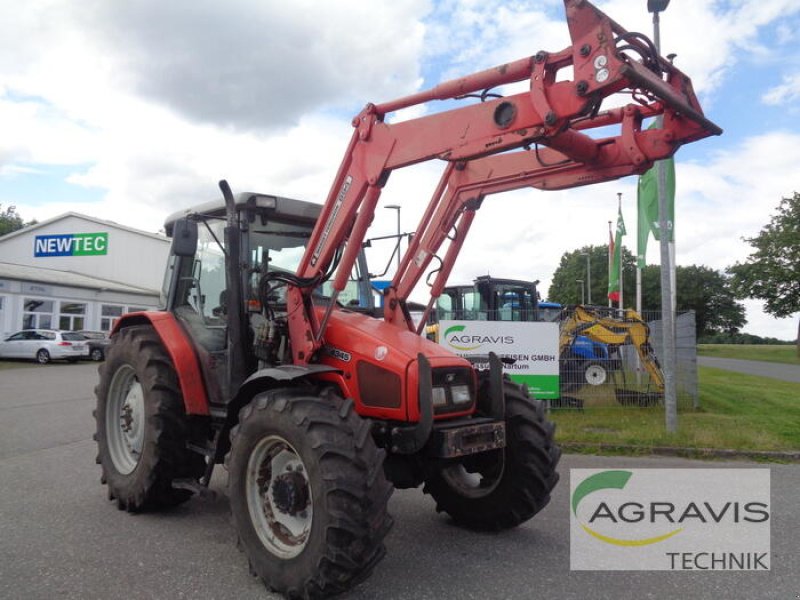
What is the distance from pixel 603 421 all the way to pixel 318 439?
7867 mm

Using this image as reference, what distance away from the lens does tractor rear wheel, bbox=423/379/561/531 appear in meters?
4.66

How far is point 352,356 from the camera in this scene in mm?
4402

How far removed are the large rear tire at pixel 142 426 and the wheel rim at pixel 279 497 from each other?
131cm

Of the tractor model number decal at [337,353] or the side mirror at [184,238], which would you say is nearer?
the tractor model number decal at [337,353]

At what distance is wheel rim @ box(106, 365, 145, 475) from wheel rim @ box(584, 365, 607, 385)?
807 cm

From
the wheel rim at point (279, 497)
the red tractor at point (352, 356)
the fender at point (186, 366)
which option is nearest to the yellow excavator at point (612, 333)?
the red tractor at point (352, 356)

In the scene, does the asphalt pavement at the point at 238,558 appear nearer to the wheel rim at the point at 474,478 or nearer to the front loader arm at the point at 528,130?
the wheel rim at the point at 474,478

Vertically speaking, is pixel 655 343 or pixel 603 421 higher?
pixel 655 343

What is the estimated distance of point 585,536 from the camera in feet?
15.7

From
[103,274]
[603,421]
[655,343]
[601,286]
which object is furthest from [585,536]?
[601,286]

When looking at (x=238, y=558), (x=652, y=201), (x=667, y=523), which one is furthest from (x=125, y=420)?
(x=652, y=201)

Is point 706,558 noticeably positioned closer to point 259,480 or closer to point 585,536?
point 585,536

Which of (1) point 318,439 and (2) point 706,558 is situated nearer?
(1) point 318,439

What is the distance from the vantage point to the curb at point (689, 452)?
26.3 feet
